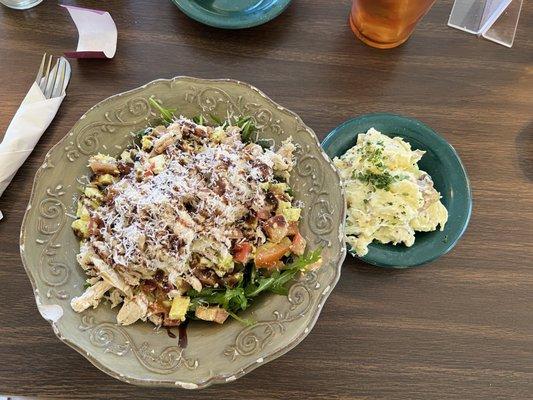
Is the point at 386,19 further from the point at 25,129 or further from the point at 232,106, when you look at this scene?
the point at 25,129

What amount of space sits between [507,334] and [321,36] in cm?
117

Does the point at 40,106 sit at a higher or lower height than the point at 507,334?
higher

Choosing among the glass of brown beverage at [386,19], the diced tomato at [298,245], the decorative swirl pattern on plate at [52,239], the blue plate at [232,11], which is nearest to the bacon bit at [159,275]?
the decorative swirl pattern on plate at [52,239]

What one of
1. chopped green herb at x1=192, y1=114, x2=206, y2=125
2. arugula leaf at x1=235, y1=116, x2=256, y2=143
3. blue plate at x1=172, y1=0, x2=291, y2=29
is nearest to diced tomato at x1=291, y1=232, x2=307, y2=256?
arugula leaf at x1=235, y1=116, x2=256, y2=143

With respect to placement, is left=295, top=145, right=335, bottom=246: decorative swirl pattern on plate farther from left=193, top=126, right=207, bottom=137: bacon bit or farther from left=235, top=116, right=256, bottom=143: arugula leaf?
left=193, top=126, right=207, bottom=137: bacon bit

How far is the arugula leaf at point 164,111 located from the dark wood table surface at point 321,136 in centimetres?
Answer: 34

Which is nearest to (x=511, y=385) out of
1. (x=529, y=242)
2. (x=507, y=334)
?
(x=507, y=334)

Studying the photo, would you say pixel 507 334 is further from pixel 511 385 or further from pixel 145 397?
pixel 145 397

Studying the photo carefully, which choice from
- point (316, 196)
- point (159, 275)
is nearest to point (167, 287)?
point (159, 275)

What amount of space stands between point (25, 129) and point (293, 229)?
0.91 m

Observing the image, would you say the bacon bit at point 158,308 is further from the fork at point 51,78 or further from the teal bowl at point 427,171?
the fork at point 51,78

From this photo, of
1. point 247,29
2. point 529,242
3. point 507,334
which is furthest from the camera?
point 247,29

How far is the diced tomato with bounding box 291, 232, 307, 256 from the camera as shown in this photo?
1.38 meters

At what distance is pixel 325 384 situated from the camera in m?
1.47
